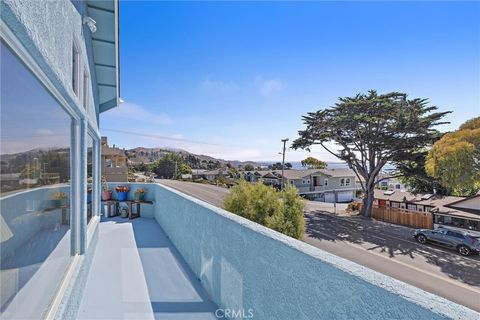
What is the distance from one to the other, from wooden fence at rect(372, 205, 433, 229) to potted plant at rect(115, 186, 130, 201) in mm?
20034

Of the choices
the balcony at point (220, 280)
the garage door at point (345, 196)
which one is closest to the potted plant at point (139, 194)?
the balcony at point (220, 280)

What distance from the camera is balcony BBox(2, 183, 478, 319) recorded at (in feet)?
4.76

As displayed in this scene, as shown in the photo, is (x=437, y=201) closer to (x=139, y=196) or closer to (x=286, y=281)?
Result: (x=139, y=196)

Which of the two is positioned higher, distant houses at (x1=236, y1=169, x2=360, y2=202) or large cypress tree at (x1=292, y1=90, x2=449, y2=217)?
large cypress tree at (x1=292, y1=90, x2=449, y2=217)

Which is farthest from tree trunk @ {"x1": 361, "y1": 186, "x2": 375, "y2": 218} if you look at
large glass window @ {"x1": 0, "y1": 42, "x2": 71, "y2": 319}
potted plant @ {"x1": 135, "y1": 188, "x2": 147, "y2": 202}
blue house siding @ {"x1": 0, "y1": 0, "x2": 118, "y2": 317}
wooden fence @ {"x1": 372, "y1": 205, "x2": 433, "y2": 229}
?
large glass window @ {"x1": 0, "y1": 42, "x2": 71, "y2": 319}

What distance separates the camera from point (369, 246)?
15.1 m

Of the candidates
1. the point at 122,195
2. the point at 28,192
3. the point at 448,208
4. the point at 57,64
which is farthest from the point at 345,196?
the point at 28,192

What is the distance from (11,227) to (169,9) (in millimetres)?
8542

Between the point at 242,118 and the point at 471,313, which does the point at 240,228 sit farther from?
the point at 242,118

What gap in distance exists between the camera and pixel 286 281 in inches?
81.2

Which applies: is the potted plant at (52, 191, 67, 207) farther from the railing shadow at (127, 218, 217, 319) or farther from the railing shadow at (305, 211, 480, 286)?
the railing shadow at (305, 211, 480, 286)

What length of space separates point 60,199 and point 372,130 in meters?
22.0

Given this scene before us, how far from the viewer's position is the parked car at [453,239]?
46.1ft

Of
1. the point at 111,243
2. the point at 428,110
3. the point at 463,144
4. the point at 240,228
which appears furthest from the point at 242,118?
the point at 240,228
